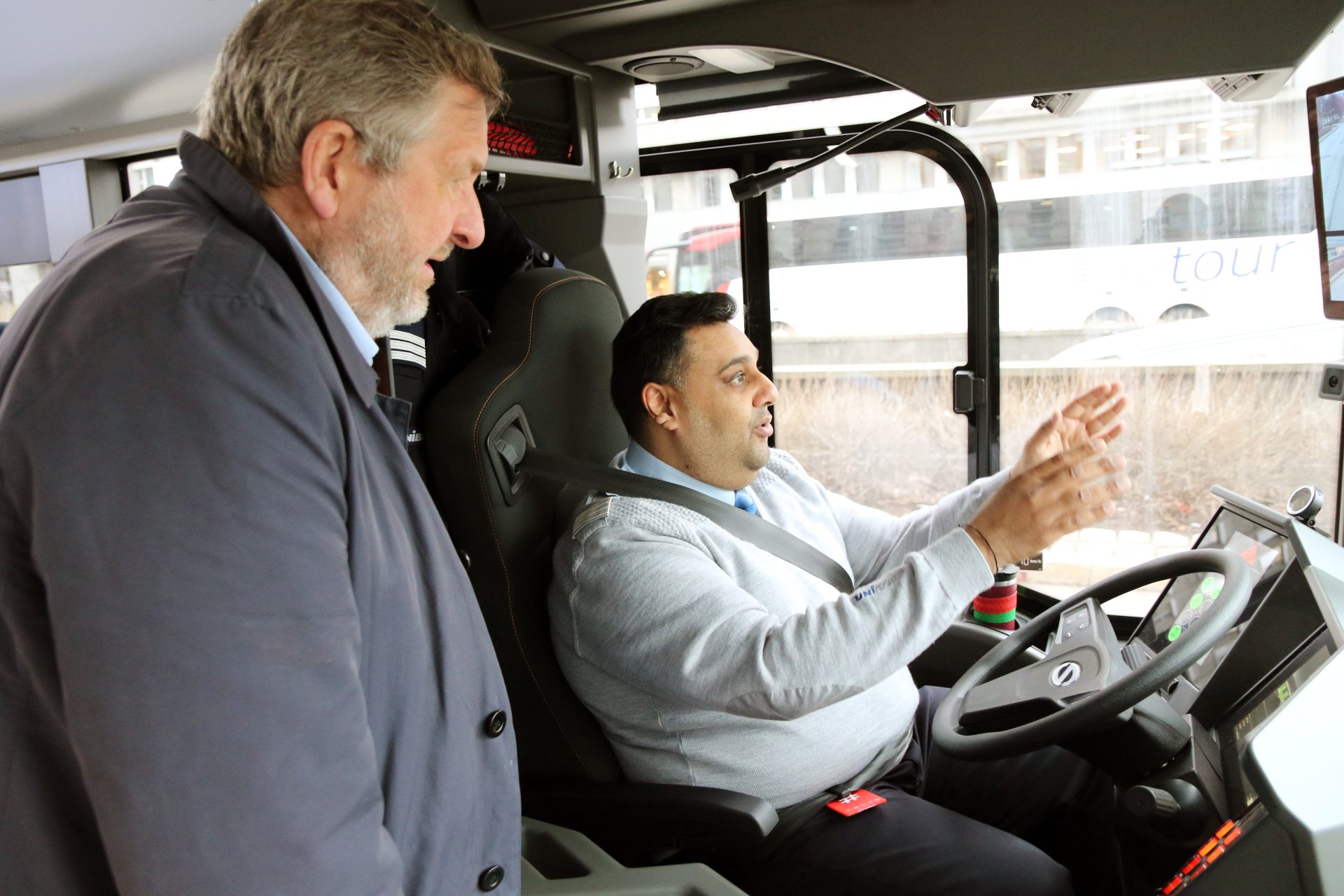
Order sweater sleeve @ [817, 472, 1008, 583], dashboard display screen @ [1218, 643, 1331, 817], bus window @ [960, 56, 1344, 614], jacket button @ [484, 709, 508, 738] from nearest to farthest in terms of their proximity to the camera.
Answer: jacket button @ [484, 709, 508, 738] < dashboard display screen @ [1218, 643, 1331, 817] < sweater sleeve @ [817, 472, 1008, 583] < bus window @ [960, 56, 1344, 614]

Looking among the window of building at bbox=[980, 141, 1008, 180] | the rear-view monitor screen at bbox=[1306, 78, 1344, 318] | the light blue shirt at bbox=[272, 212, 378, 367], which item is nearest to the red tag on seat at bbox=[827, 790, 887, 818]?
the light blue shirt at bbox=[272, 212, 378, 367]

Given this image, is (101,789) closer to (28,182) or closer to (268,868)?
(268,868)

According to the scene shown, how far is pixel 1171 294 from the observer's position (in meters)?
2.67

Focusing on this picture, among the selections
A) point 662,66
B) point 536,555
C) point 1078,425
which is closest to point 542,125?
point 662,66

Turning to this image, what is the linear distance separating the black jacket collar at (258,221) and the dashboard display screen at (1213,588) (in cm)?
126

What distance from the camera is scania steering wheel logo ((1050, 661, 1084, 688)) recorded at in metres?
1.57

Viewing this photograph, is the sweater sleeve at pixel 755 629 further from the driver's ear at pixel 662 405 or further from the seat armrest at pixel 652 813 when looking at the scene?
the driver's ear at pixel 662 405

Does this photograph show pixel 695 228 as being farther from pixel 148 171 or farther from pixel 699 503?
pixel 148 171

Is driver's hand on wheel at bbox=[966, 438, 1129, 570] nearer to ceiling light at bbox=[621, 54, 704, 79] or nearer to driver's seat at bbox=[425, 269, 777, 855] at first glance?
driver's seat at bbox=[425, 269, 777, 855]

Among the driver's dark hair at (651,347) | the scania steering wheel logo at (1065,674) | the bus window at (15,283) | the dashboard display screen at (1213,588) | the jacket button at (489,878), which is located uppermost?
the bus window at (15,283)

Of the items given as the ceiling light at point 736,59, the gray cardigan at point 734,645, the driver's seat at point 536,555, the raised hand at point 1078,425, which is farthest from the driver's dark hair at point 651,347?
the raised hand at point 1078,425

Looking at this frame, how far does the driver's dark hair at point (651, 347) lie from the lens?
6.26 feet

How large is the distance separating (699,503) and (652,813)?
0.54 meters

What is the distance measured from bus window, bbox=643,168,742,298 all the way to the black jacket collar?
2.06m
